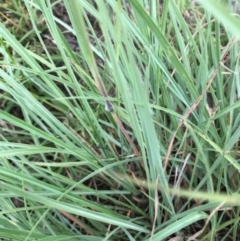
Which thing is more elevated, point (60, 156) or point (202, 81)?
point (202, 81)

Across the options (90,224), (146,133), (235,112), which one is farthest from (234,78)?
(90,224)

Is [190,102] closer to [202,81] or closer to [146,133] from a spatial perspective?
[202,81]

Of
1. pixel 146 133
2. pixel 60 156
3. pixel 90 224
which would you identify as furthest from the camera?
pixel 60 156

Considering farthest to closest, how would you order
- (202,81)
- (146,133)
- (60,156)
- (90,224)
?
(60,156) → (90,224) → (202,81) → (146,133)

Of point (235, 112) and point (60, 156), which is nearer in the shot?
point (235, 112)

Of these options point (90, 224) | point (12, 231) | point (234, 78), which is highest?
point (234, 78)

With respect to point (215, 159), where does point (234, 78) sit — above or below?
above

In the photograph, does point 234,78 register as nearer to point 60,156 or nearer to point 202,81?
point 202,81

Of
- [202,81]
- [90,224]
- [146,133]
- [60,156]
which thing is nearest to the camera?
[146,133]

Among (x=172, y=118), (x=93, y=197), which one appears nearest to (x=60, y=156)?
(x=93, y=197)
